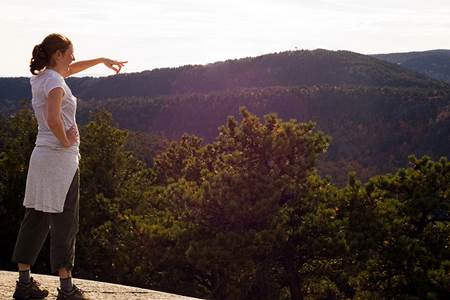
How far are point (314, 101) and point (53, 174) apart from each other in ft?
409

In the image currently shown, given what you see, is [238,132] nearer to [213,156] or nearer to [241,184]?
[241,184]

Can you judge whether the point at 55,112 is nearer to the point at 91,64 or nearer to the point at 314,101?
the point at 91,64

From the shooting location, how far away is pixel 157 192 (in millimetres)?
20750

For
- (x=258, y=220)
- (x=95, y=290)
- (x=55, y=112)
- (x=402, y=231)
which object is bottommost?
(x=402, y=231)

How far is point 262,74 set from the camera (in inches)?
6900

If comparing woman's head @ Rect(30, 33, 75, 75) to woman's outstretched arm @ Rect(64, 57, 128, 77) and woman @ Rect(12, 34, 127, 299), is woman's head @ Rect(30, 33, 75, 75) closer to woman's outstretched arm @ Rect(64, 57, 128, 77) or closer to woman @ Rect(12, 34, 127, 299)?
woman @ Rect(12, 34, 127, 299)

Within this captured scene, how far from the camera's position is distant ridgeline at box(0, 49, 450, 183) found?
98500 millimetres

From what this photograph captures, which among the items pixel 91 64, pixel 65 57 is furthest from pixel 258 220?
pixel 65 57

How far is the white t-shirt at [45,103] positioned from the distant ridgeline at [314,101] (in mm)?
66871

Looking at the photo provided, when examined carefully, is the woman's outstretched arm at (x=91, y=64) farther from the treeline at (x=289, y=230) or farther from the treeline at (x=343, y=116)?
the treeline at (x=343, y=116)

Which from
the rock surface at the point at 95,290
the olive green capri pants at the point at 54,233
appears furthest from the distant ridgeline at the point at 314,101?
the olive green capri pants at the point at 54,233

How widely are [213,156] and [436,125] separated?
85802 mm

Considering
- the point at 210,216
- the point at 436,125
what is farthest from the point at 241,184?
the point at 436,125

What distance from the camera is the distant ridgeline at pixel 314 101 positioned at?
323 ft
